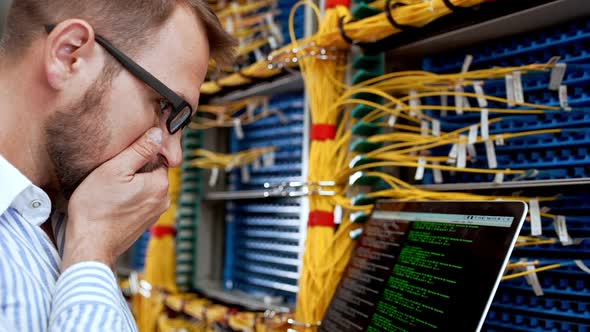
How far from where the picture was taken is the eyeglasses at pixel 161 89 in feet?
2.99

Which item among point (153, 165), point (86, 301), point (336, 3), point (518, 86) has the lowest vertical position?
point (86, 301)

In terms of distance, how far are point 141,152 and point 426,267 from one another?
565mm

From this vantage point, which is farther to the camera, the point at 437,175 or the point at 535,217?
the point at 437,175

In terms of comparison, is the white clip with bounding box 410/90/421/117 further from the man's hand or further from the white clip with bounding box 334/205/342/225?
the man's hand

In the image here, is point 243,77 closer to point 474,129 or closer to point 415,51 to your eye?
point 415,51

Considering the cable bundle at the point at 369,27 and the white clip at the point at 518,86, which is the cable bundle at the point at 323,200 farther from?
the white clip at the point at 518,86

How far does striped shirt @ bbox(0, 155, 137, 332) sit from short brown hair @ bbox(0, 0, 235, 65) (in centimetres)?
23

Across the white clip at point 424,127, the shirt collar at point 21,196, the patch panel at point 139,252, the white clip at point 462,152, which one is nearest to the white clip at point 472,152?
the white clip at point 462,152

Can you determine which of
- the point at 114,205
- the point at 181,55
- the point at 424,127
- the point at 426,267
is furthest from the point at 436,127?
the point at 114,205

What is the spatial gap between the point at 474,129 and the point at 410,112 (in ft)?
0.64

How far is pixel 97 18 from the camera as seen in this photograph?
3.00 feet

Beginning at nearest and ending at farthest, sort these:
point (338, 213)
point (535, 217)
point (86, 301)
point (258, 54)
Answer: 1. point (86, 301)
2. point (535, 217)
3. point (338, 213)
4. point (258, 54)

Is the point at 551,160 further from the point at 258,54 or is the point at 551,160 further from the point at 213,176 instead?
the point at 213,176

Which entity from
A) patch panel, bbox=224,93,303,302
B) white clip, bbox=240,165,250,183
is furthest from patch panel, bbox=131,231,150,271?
white clip, bbox=240,165,250,183
